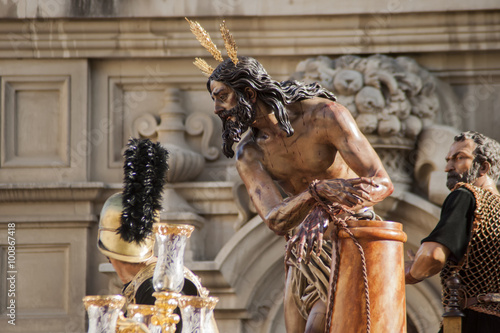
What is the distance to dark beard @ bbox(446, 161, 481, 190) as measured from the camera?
5.08 meters

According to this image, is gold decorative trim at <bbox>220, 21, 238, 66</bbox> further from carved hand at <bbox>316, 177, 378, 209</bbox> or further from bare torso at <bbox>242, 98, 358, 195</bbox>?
carved hand at <bbox>316, 177, 378, 209</bbox>

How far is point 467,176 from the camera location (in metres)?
5.08

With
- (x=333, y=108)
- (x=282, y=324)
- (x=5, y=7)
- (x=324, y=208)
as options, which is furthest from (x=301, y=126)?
(x=5, y=7)

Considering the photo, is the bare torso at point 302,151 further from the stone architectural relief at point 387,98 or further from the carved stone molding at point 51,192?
the carved stone molding at point 51,192

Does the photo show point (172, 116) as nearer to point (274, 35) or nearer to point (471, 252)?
point (274, 35)

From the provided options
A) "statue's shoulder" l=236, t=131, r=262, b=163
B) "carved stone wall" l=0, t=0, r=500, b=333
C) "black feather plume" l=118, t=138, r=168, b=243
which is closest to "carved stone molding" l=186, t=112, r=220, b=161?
"carved stone wall" l=0, t=0, r=500, b=333

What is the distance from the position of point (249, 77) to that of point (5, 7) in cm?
393

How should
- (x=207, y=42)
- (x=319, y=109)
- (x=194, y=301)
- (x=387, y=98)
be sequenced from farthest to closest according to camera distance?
(x=387, y=98)
(x=207, y=42)
(x=319, y=109)
(x=194, y=301)

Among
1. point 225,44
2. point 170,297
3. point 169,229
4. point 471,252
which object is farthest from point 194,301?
point 471,252

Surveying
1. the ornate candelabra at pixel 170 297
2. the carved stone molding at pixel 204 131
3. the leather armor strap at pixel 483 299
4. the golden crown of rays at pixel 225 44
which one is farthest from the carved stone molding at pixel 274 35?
the ornate candelabra at pixel 170 297

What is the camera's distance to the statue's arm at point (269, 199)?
3811mm

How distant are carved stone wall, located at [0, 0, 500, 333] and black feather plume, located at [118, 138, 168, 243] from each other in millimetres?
2038

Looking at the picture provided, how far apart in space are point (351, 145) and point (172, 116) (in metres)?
3.62

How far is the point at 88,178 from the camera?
757 centimetres
